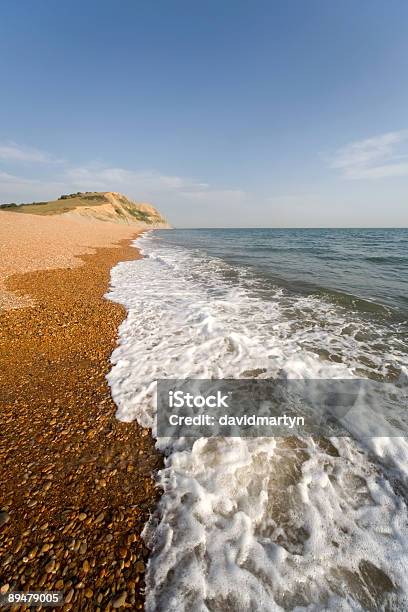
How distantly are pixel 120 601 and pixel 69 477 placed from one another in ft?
4.19

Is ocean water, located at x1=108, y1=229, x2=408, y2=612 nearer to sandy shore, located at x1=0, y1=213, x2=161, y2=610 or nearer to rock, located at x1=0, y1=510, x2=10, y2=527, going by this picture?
sandy shore, located at x1=0, y1=213, x2=161, y2=610

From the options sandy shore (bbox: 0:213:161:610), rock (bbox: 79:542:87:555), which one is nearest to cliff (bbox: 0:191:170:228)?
sandy shore (bbox: 0:213:161:610)

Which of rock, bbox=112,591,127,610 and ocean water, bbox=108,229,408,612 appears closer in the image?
rock, bbox=112,591,127,610

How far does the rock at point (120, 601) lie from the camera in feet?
6.36

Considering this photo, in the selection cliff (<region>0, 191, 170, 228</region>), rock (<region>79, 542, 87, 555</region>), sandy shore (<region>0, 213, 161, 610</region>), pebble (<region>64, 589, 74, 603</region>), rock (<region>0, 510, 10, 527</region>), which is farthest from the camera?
cliff (<region>0, 191, 170, 228</region>)

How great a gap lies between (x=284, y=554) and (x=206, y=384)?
8.56 ft

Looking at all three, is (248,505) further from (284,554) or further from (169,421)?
(169,421)

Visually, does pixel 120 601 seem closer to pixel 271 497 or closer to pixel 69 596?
pixel 69 596

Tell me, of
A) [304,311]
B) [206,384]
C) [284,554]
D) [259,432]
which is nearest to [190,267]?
[304,311]

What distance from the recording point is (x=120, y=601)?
196cm

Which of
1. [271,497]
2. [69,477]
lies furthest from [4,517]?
[271,497]

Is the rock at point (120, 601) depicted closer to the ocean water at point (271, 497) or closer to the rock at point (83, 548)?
the ocean water at point (271, 497)

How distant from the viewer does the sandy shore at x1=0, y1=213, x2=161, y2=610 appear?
6.78ft

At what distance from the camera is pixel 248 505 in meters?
2.74
